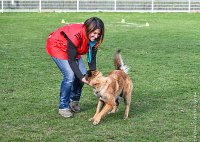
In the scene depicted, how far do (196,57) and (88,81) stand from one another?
24.8ft

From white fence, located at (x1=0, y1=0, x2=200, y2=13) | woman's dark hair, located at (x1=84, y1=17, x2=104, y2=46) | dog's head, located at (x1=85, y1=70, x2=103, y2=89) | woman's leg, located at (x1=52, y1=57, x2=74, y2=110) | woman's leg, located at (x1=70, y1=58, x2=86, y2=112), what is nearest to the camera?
woman's dark hair, located at (x1=84, y1=17, x2=104, y2=46)

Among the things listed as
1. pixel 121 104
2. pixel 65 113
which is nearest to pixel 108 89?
pixel 65 113

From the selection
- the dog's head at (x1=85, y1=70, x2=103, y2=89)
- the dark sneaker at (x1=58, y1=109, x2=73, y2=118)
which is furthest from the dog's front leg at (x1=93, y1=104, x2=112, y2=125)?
the dark sneaker at (x1=58, y1=109, x2=73, y2=118)

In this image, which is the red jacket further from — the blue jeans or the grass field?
the grass field

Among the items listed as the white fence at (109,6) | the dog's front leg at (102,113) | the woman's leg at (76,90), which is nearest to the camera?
the dog's front leg at (102,113)

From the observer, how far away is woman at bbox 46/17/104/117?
731 cm

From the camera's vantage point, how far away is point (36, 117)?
774 cm

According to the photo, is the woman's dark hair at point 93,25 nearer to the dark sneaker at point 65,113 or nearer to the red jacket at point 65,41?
the red jacket at point 65,41

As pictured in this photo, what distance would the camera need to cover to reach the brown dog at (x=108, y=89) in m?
7.34

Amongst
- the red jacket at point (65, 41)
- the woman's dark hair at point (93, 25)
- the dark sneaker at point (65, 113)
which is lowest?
the dark sneaker at point (65, 113)

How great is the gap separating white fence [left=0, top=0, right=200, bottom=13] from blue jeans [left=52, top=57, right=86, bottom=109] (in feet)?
89.3

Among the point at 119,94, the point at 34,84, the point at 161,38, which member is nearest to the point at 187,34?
the point at 161,38

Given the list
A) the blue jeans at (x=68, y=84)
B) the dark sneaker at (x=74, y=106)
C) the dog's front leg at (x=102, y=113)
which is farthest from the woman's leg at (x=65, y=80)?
the dog's front leg at (x=102, y=113)

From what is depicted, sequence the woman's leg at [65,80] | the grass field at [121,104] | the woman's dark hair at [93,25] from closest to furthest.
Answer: the grass field at [121,104], the woman's dark hair at [93,25], the woman's leg at [65,80]
